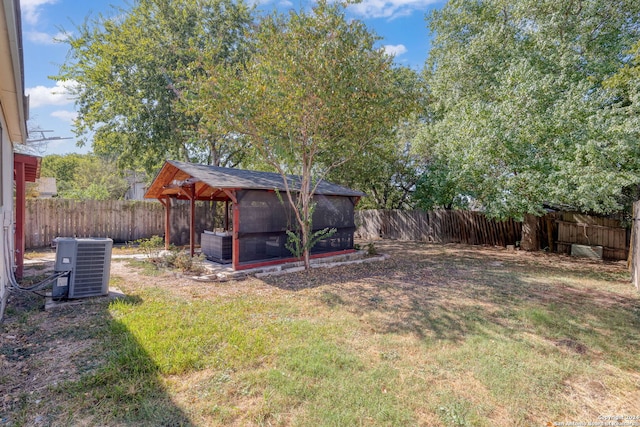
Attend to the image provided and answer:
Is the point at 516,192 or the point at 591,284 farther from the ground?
the point at 516,192

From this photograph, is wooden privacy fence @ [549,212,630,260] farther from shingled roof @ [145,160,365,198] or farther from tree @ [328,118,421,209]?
shingled roof @ [145,160,365,198]

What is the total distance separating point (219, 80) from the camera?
251 inches

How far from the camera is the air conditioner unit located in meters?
4.46

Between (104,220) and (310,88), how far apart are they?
31.4ft

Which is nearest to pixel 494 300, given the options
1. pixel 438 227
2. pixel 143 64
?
pixel 438 227

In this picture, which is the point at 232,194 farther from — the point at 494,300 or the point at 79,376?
the point at 494,300

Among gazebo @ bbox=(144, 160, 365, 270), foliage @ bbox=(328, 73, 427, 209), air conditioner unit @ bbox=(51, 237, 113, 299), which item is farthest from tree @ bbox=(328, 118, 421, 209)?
air conditioner unit @ bbox=(51, 237, 113, 299)

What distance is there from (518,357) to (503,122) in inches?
303

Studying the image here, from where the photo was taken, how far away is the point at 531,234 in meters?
11.4

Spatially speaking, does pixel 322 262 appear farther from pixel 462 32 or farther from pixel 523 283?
pixel 462 32

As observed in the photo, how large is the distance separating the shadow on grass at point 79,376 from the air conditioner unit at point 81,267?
56 cm

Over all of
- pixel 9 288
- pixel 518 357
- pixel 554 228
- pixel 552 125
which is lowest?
pixel 518 357

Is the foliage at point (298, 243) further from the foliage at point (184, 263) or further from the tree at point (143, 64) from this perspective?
the tree at point (143, 64)

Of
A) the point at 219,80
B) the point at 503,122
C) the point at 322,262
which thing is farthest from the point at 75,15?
the point at 503,122
